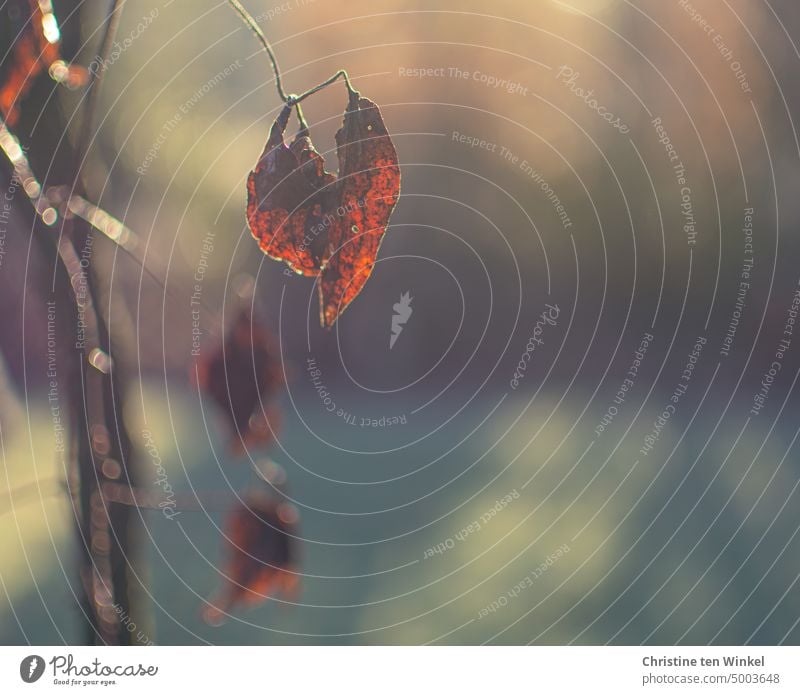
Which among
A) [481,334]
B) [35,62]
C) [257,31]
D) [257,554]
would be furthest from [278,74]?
[257,554]

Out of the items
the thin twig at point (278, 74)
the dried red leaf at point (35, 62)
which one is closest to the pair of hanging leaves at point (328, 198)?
the thin twig at point (278, 74)

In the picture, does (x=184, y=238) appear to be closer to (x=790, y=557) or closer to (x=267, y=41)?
(x=267, y=41)

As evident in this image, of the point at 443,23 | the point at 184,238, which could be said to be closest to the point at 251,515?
the point at 184,238
